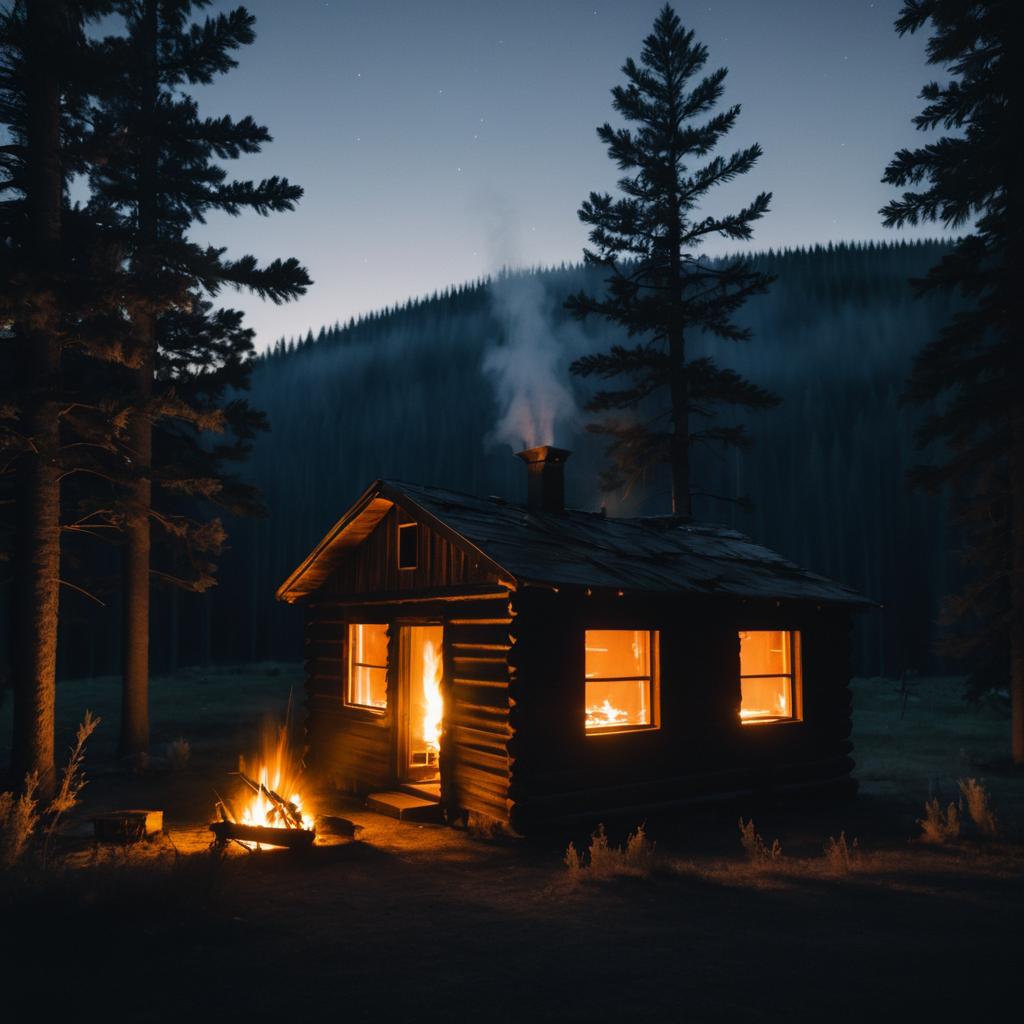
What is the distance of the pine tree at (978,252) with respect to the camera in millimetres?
17031

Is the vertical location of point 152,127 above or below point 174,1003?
above

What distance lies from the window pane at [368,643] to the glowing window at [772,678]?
20.8 ft

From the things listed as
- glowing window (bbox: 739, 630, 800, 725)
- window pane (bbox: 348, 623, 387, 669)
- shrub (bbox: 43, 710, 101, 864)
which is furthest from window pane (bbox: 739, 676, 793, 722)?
shrub (bbox: 43, 710, 101, 864)

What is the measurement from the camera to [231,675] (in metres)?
45.7

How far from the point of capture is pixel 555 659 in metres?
11.7

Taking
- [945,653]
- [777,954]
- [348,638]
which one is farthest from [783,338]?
[777,954]

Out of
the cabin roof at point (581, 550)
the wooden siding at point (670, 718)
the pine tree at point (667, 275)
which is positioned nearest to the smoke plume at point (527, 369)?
the pine tree at point (667, 275)

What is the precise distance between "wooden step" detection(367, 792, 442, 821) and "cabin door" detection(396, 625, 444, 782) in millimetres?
675

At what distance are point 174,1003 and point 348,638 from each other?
393 inches

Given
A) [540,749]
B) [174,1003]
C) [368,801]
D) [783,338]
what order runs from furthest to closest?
[783,338]
[368,801]
[540,749]
[174,1003]

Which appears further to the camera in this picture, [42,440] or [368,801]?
[368,801]

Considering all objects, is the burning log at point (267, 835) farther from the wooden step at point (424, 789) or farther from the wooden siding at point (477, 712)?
the wooden step at point (424, 789)

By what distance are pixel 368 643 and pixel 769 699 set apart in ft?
24.8

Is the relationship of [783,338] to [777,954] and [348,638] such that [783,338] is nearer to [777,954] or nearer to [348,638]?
[348,638]
